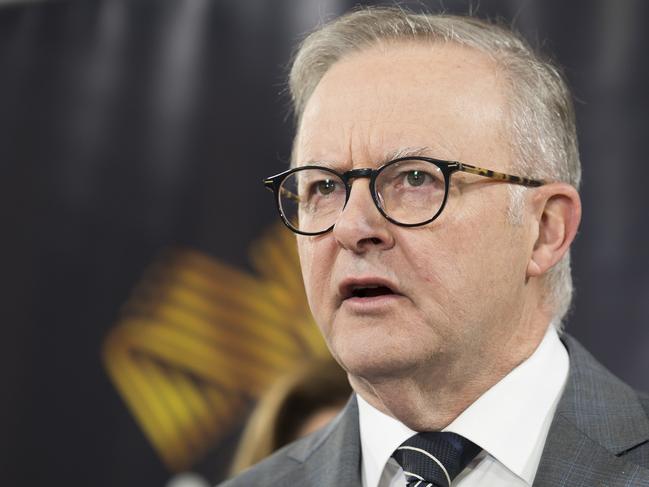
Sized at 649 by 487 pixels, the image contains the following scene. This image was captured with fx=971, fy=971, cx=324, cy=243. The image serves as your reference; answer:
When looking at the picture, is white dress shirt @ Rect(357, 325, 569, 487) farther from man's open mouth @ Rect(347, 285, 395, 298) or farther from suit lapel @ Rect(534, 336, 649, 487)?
man's open mouth @ Rect(347, 285, 395, 298)

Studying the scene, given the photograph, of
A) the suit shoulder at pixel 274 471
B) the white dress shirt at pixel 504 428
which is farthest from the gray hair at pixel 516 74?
the suit shoulder at pixel 274 471

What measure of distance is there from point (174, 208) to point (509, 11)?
1.50 meters

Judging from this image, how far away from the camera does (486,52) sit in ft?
5.55

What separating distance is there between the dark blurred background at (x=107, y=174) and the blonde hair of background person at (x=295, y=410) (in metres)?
0.91

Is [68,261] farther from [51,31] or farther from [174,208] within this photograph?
[51,31]

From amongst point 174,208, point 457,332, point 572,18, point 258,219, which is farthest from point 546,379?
point 174,208

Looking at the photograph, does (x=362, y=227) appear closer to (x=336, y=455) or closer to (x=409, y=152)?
(x=409, y=152)

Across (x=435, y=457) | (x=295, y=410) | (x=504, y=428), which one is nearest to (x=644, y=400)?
(x=504, y=428)

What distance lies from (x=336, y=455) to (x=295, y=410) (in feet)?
3.73

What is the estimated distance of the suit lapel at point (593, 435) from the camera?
1.47 metres

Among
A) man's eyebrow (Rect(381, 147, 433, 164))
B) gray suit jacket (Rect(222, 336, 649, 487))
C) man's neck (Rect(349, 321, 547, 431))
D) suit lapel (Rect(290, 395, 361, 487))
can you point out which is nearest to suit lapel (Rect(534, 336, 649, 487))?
gray suit jacket (Rect(222, 336, 649, 487))

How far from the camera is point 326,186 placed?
1.64m

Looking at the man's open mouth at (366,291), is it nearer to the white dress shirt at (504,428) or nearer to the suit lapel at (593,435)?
the white dress shirt at (504,428)

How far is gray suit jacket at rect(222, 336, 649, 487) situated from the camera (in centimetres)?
148
